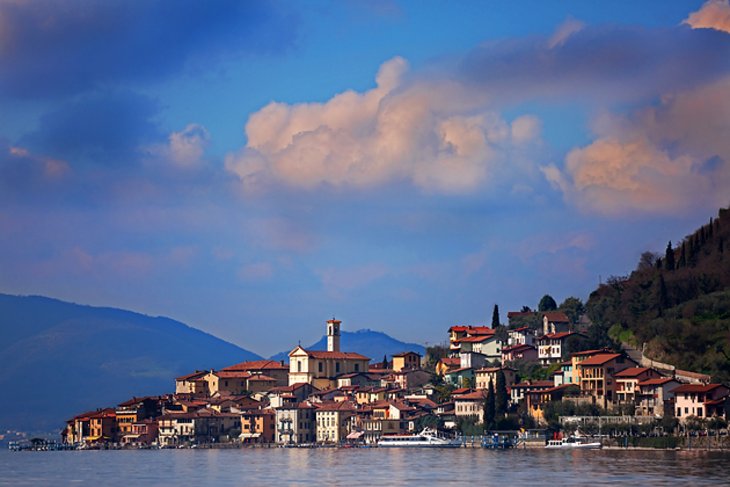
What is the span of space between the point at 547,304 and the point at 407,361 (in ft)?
55.5

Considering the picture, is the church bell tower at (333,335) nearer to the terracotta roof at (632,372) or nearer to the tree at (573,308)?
the tree at (573,308)

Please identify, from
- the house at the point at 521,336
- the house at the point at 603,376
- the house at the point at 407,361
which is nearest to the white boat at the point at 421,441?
the house at the point at 603,376

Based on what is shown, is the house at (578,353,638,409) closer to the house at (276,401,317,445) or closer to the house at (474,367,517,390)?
the house at (474,367,517,390)

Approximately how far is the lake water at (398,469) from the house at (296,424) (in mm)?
23033

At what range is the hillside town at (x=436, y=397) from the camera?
10525 cm

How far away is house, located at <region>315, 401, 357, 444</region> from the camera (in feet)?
419

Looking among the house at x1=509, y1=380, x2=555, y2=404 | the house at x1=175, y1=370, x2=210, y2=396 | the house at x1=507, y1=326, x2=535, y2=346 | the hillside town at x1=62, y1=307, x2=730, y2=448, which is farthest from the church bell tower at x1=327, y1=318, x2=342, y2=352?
the house at x1=509, y1=380, x2=555, y2=404

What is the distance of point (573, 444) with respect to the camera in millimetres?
102188

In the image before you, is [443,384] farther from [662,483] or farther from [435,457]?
[662,483]

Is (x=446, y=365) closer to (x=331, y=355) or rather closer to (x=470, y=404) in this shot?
(x=331, y=355)

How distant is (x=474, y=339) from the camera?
448 ft

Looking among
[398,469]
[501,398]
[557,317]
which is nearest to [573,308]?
[557,317]

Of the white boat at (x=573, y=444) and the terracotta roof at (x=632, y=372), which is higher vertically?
the terracotta roof at (x=632, y=372)

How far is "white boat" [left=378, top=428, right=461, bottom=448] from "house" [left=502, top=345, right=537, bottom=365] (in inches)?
489
